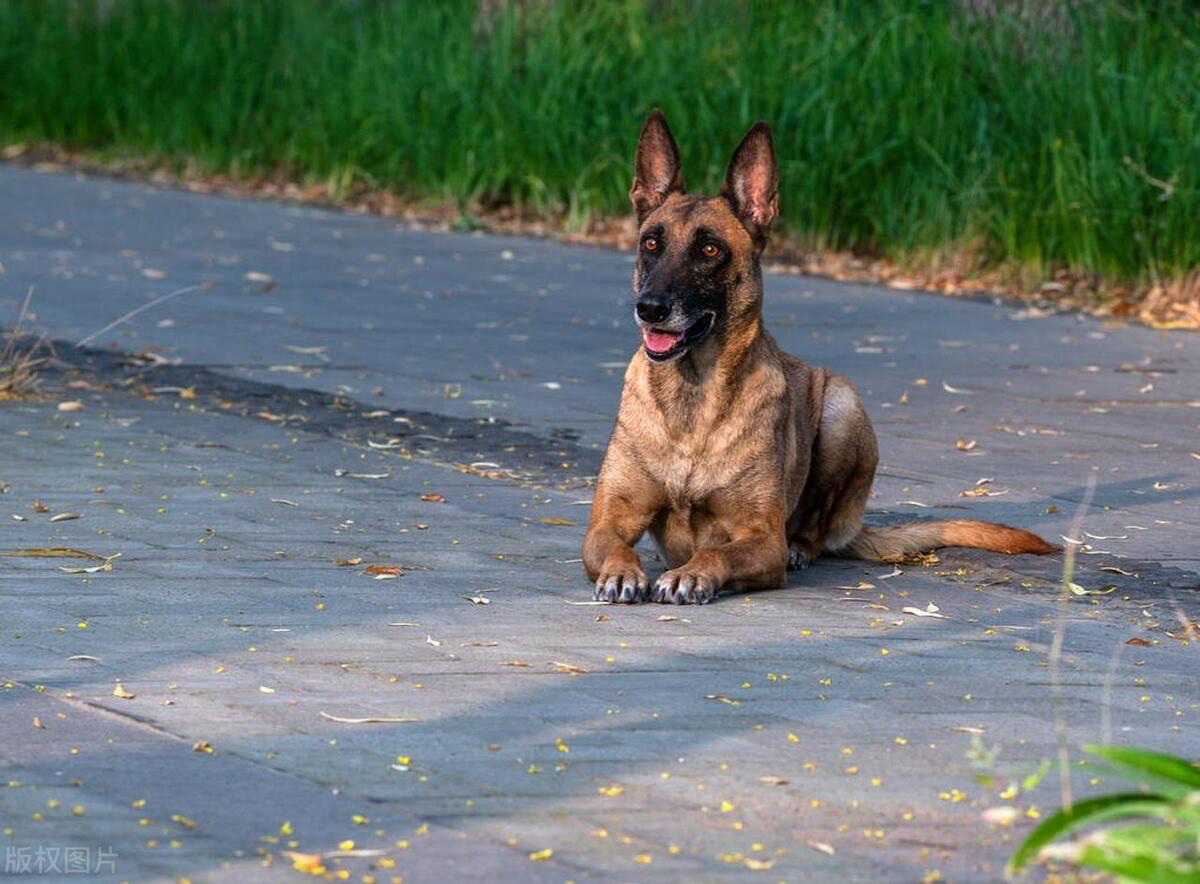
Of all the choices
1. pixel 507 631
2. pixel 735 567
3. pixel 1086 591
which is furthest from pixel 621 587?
pixel 1086 591

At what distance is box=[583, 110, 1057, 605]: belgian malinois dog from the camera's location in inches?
269

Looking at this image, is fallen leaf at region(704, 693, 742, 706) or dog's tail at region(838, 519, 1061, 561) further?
dog's tail at region(838, 519, 1061, 561)

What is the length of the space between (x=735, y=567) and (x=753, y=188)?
4.16 feet

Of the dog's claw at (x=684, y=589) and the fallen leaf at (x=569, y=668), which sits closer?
the fallen leaf at (x=569, y=668)

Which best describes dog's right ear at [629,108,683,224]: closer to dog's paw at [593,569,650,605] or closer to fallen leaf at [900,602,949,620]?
dog's paw at [593,569,650,605]

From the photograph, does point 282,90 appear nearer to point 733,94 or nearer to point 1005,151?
point 733,94

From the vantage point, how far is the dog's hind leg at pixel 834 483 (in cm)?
729

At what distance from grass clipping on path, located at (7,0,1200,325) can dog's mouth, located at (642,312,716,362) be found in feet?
22.9

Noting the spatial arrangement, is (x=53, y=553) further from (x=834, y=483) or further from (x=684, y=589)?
(x=834, y=483)

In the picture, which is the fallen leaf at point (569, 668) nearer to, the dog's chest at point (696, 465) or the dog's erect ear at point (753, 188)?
the dog's chest at point (696, 465)

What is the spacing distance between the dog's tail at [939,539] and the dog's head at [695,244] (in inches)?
31.1

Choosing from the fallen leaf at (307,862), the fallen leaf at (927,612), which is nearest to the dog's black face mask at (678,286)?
the fallen leaf at (927,612)

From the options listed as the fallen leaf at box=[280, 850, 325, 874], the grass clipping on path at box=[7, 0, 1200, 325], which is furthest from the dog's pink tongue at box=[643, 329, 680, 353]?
the grass clipping on path at box=[7, 0, 1200, 325]

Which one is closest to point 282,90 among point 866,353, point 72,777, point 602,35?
point 602,35
